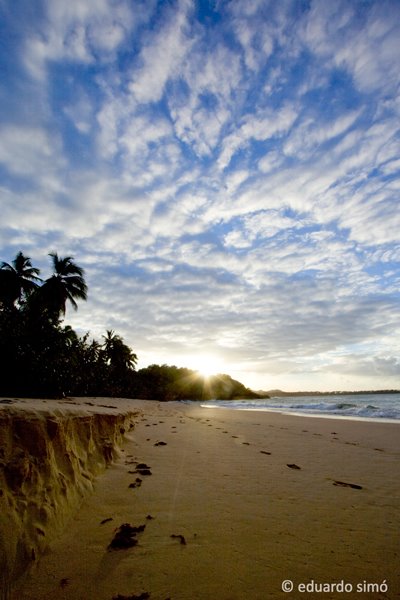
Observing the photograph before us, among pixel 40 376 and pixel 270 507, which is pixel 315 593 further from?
pixel 40 376

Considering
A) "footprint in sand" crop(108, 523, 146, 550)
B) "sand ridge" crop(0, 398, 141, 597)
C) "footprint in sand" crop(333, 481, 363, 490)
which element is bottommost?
"footprint in sand" crop(108, 523, 146, 550)

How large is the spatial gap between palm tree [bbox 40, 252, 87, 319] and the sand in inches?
1029

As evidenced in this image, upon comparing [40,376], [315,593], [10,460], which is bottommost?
[315,593]

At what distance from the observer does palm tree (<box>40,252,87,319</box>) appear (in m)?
27.5

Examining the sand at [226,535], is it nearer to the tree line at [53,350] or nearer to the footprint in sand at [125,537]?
the footprint in sand at [125,537]

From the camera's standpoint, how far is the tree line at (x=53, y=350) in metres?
12.6

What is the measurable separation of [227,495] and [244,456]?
1955mm

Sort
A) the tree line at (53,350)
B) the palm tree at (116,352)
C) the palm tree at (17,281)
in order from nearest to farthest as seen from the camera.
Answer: the tree line at (53,350) < the palm tree at (17,281) < the palm tree at (116,352)

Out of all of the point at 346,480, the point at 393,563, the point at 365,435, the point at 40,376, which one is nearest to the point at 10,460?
the point at 393,563

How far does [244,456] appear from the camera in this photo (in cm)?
508

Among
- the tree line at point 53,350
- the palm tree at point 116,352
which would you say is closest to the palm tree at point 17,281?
the tree line at point 53,350

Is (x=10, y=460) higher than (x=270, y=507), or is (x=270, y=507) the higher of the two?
(x=10, y=460)

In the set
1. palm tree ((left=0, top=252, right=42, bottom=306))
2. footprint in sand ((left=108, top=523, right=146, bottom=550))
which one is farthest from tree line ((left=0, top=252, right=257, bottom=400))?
footprint in sand ((left=108, top=523, right=146, bottom=550))

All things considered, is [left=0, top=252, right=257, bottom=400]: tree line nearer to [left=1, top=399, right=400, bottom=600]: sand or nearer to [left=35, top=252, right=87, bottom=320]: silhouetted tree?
[left=35, top=252, right=87, bottom=320]: silhouetted tree
